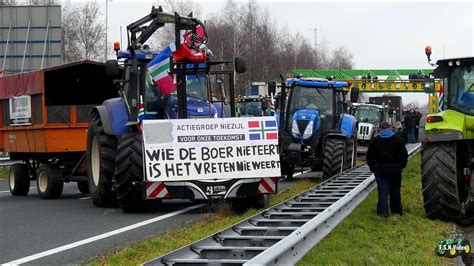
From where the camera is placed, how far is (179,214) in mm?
12836

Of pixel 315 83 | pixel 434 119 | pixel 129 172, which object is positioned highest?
pixel 315 83

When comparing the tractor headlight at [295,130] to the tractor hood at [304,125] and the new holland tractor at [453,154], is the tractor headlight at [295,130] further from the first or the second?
the new holland tractor at [453,154]

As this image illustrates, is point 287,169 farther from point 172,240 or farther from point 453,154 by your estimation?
point 172,240

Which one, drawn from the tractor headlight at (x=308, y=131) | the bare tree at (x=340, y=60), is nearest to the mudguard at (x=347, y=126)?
the tractor headlight at (x=308, y=131)

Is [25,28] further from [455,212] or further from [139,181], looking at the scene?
[455,212]

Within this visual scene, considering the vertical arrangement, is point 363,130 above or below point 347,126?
below

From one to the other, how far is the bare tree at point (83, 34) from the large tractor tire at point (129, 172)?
59.5 metres

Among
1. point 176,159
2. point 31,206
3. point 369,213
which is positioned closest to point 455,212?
point 369,213

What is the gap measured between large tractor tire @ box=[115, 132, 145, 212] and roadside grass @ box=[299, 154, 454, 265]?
11.7 ft

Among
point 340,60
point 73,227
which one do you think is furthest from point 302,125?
point 340,60

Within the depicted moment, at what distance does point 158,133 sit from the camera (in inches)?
476

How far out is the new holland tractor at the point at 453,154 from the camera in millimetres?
11109

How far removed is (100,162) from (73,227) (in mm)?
2438

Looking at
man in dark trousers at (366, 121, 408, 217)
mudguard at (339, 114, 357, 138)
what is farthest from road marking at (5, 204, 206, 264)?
mudguard at (339, 114, 357, 138)
